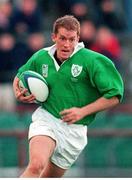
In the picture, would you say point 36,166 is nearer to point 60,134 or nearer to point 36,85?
point 60,134

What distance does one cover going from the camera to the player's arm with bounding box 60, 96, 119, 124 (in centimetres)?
812

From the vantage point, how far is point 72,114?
8.12 metres

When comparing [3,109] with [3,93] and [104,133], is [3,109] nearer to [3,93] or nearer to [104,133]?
[3,93]

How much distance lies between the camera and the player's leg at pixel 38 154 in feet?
25.9

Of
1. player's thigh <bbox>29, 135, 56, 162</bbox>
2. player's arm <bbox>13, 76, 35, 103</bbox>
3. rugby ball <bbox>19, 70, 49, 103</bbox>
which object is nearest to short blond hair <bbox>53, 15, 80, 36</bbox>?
rugby ball <bbox>19, 70, 49, 103</bbox>

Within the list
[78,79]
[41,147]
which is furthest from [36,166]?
[78,79]

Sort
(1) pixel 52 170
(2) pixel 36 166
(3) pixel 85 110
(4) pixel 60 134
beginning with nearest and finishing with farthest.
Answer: (2) pixel 36 166 < (3) pixel 85 110 < (4) pixel 60 134 < (1) pixel 52 170

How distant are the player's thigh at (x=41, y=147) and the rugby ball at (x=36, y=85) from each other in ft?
1.24

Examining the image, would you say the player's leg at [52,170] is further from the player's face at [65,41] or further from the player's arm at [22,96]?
the player's face at [65,41]

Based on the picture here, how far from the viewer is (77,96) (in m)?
8.39

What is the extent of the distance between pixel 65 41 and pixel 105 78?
480 mm

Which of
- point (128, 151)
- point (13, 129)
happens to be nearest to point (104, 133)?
point (128, 151)

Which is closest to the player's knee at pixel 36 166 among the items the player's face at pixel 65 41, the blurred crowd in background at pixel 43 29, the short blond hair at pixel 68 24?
the player's face at pixel 65 41

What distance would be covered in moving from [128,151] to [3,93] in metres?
2.17
